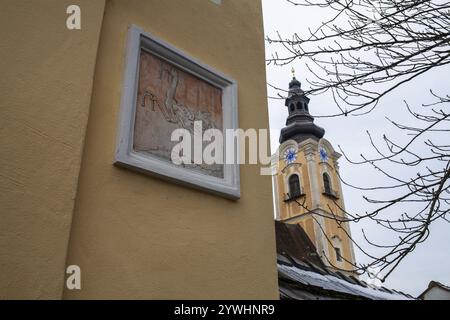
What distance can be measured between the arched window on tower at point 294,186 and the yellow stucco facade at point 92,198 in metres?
28.3

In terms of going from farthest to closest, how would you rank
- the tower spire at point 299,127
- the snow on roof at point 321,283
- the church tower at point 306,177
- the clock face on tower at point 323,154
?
the tower spire at point 299,127
the clock face on tower at point 323,154
the church tower at point 306,177
the snow on roof at point 321,283

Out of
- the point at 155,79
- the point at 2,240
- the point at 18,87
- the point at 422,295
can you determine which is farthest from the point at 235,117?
the point at 422,295

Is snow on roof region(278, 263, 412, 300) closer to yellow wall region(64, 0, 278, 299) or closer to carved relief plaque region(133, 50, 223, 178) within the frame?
yellow wall region(64, 0, 278, 299)

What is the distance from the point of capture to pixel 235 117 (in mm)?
3074

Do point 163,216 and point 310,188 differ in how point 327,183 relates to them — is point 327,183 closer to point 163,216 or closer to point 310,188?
point 310,188

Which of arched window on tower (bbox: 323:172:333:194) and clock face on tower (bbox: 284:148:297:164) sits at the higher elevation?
clock face on tower (bbox: 284:148:297:164)

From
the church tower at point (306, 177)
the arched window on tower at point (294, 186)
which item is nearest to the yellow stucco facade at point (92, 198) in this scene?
the church tower at point (306, 177)

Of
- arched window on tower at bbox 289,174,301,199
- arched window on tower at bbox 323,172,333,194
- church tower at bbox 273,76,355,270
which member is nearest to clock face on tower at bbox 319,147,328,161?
church tower at bbox 273,76,355,270

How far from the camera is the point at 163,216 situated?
7.61ft

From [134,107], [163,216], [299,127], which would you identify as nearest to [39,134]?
[134,107]

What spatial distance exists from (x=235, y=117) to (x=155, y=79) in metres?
0.74

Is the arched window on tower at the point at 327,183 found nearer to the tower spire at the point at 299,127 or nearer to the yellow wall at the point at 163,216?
the tower spire at the point at 299,127

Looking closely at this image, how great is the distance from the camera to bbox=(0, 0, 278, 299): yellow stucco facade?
1.73 meters

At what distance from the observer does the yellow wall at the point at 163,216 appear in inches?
79.0
